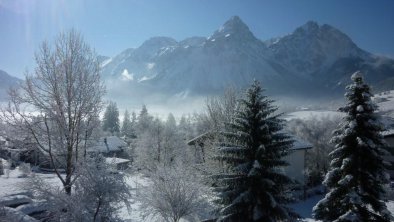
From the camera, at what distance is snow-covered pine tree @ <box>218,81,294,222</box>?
52.5 ft

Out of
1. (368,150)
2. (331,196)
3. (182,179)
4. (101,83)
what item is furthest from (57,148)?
(368,150)

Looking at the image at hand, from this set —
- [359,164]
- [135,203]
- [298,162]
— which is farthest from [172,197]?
[298,162]

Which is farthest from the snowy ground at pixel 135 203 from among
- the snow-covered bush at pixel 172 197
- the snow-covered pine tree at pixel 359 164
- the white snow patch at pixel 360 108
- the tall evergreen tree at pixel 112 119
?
the tall evergreen tree at pixel 112 119

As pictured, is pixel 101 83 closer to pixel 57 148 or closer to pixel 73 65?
pixel 73 65

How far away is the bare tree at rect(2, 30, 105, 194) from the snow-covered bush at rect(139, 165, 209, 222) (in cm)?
593

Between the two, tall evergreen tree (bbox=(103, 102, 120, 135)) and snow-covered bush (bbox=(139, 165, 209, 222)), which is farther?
tall evergreen tree (bbox=(103, 102, 120, 135))

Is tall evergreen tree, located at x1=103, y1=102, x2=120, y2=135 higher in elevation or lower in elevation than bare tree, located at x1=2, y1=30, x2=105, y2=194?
higher

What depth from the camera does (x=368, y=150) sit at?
16062 millimetres

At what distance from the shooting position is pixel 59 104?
15609 mm

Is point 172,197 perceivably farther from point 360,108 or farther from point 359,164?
point 360,108

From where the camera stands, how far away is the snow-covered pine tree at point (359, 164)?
52.1 feet

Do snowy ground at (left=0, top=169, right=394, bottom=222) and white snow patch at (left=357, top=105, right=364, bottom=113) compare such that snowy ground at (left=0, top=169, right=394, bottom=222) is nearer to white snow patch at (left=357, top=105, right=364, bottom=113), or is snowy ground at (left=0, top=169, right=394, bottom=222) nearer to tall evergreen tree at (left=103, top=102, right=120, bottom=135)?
white snow patch at (left=357, top=105, right=364, bottom=113)

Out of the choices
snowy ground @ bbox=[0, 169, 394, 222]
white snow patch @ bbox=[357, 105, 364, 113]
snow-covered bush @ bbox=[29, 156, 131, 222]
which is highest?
white snow patch @ bbox=[357, 105, 364, 113]

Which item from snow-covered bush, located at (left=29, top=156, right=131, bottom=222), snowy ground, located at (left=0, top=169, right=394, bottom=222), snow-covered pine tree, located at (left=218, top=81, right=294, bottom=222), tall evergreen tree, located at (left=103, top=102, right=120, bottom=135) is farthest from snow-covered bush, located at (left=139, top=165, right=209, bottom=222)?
tall evergreen tree, located at (left=103, top=102, right=120, bottom=135)
